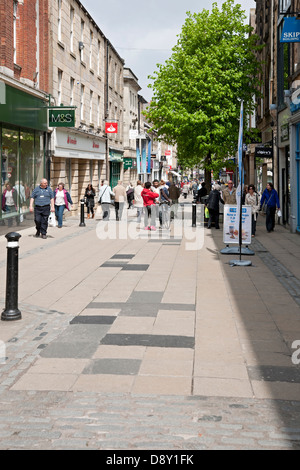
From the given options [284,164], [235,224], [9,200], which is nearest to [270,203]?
[284,164]

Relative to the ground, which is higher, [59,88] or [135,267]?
[59,88]

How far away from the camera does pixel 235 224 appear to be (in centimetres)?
1374

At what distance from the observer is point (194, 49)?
2823 cm

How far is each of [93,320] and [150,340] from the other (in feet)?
3.80

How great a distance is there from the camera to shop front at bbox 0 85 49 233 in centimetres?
1794

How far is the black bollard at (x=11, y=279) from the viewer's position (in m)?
7.13

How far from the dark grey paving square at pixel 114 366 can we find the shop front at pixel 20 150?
41.8 ft

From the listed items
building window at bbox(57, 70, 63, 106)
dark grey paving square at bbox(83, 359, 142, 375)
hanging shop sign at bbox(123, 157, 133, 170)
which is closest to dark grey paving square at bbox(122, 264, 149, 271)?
dark grey paving square at bbox(83, 359, 142, 375)

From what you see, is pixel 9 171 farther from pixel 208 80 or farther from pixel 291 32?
pixel 208 80

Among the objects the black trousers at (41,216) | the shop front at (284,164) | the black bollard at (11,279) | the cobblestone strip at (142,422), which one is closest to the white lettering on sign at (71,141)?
the shop front at (284,164)

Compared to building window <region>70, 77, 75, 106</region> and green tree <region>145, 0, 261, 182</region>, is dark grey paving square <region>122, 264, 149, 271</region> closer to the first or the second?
green tree <region>145, 0, 261, 182</region>

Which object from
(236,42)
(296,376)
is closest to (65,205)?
(236,42)

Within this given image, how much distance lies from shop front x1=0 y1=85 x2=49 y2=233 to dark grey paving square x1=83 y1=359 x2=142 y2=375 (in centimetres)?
1274
